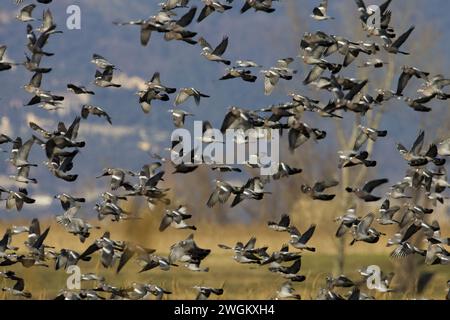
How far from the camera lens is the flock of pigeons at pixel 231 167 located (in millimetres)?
20047

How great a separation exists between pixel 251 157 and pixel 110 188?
2030 mm

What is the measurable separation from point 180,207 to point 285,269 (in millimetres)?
1738

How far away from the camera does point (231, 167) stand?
65.5ft

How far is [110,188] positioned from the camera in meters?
20.7

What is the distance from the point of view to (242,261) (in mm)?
20562

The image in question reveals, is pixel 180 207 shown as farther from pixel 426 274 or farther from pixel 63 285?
pixel 426 274

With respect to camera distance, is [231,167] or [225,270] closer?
[231,167]

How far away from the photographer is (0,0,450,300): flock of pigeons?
2005 cm

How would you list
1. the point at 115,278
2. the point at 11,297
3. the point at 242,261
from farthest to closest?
the point at 115,278
the point at 11,297
the point at 242,261

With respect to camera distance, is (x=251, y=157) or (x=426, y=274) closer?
(x=251, y=157)

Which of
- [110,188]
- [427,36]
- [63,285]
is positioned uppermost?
[427,36]

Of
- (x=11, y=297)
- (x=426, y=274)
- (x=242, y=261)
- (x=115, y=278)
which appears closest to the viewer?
(x=242, y=261)

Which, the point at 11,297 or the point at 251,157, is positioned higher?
the point at 251,157
